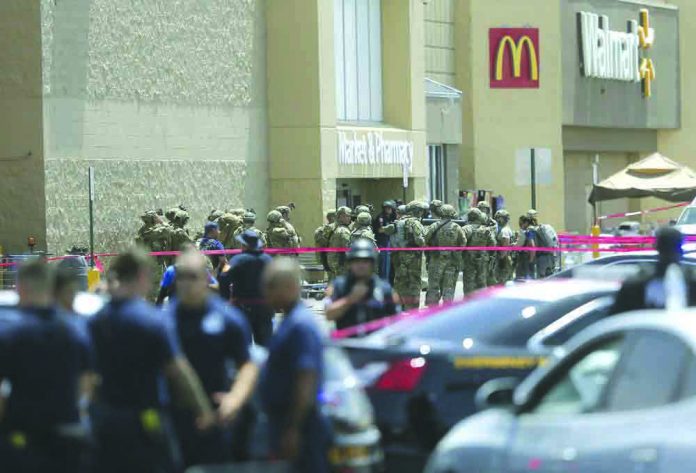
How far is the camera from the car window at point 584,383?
771cm

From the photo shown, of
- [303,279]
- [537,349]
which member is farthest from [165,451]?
[303,279]

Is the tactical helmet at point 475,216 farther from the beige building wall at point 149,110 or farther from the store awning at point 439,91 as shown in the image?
the store awning at point 439,91

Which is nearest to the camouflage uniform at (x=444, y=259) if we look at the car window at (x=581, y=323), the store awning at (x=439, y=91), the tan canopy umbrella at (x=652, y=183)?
the tan canopy umbrella at (x=652, y=183)

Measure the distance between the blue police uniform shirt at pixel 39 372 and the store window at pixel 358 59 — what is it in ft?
94.5

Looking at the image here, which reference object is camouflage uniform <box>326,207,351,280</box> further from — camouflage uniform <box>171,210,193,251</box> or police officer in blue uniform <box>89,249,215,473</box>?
police officer in blue uniform <box>89,249,215,473</box>

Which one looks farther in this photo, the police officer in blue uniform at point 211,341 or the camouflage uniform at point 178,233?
the camouflage uniform at point 178,233

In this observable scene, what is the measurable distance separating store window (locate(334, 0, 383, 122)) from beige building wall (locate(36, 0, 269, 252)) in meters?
2.67

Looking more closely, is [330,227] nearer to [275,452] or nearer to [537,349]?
[537,349]

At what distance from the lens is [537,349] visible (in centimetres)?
1038

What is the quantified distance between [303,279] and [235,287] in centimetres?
1615

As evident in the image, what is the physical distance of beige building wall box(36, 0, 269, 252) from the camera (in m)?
28.9

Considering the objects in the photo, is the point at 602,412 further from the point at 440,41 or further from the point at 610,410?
the point at 440,41

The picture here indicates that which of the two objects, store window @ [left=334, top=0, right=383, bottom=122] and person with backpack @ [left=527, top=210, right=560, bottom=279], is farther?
store window @ [left=334, top=0, right=383, bottom=122]

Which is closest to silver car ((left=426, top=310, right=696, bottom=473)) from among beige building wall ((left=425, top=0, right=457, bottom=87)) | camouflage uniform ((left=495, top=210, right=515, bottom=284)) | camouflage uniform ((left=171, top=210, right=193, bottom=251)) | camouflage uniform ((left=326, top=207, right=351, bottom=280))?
camouflage uniform ((left=171, top=210, right=193, bottom=251))
